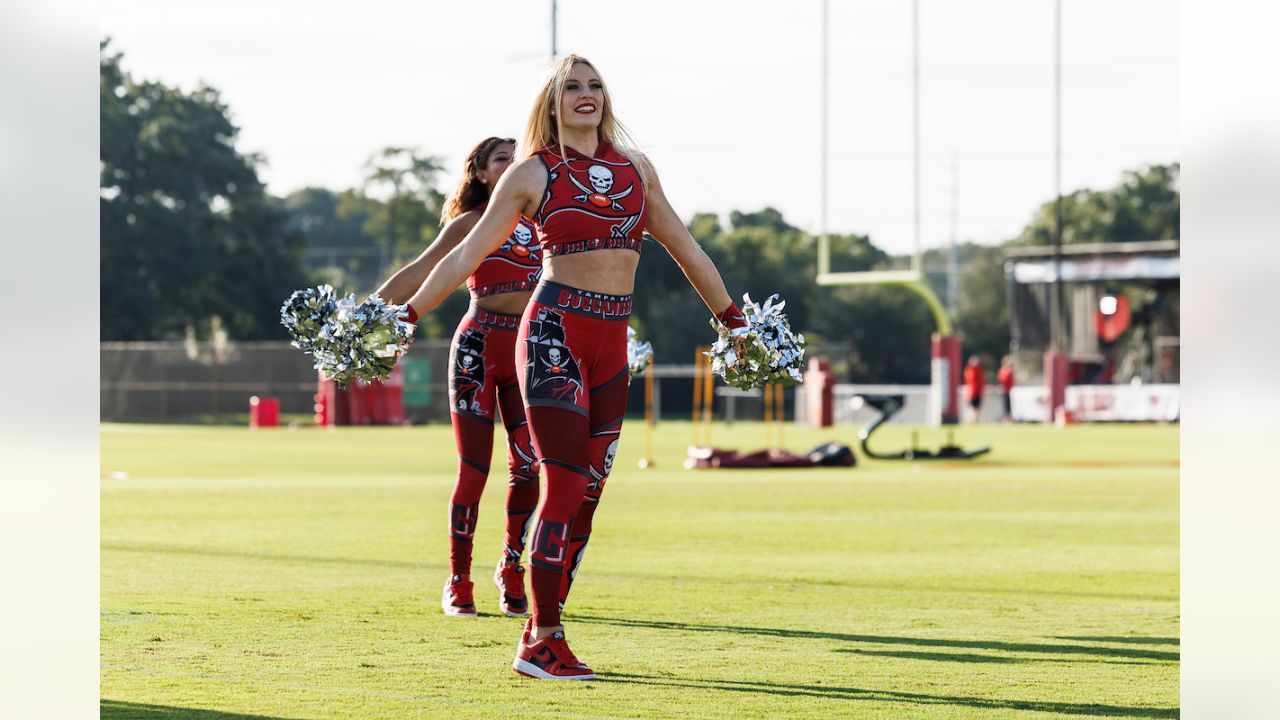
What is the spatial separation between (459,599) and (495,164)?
2.02 metres

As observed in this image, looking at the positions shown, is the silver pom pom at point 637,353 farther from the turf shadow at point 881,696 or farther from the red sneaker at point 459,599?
the turf shadow at point 881,696

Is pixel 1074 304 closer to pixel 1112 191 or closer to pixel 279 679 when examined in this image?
pixel 1112 191

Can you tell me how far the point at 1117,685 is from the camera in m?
6.04

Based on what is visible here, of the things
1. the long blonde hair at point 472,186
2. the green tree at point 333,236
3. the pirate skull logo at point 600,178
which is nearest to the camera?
the pirate skull logo at point 600,178

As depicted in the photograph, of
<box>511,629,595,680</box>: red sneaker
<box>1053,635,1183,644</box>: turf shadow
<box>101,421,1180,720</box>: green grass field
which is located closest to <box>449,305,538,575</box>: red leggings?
<box>101,421,1180,720</box>: green grass field

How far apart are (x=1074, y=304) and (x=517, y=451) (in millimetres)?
50373

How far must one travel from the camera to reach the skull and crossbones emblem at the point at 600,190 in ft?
20.1

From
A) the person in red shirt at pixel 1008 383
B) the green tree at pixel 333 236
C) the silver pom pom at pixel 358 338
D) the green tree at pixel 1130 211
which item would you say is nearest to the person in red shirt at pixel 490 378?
the silver pom pom at pixel 358 338

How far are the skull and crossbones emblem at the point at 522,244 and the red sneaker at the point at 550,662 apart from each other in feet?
7.69

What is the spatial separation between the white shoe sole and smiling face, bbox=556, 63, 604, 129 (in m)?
1.94

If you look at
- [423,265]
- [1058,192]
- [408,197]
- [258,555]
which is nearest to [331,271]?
[408,197]

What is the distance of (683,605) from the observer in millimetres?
8336
